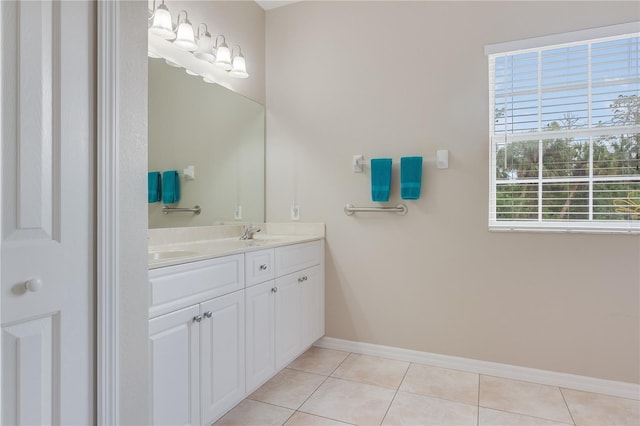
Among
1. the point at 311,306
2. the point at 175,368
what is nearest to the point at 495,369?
the point at 311,306

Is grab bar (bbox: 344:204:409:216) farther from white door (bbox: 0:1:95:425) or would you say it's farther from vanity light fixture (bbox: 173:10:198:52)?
white door (bbox: 0:1:95:425)

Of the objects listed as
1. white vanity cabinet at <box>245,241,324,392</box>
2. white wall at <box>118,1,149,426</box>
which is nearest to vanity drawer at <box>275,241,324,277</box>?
white vanity cabinet at <box>245,241,324,392</box>

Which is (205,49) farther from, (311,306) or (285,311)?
(311,306)

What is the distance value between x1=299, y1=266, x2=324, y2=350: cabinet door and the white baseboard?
226 millimetres

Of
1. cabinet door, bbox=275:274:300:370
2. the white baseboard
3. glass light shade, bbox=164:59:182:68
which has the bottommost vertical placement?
the white baseboard

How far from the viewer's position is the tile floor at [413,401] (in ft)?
6.51

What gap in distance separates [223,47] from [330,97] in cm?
86

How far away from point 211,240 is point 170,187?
Result: 49 centimetres

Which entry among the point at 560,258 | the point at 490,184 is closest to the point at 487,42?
the point at 490,184

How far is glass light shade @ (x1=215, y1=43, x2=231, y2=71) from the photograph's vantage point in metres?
2.60

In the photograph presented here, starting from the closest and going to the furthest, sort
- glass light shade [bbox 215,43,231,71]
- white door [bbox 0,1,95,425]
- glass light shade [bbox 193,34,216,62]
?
1. white door [bbox 0,1,95,425]
2. glass light shade [bbox 193,34,216,62]
3. glass light shade [bbox 215,43,231,71]

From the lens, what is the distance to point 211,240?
2619mm

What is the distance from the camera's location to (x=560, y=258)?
2355mm

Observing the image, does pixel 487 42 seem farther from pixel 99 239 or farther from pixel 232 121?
pixel 99 239
